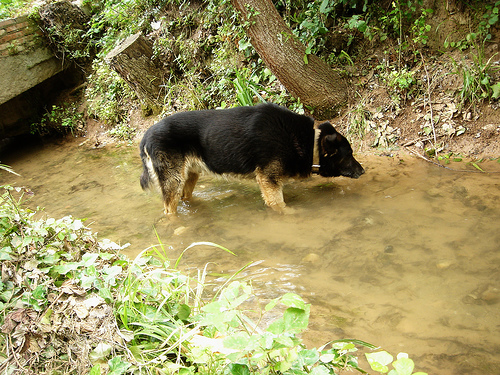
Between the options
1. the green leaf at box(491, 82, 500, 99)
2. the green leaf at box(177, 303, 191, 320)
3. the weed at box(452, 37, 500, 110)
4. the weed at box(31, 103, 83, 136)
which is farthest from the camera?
the weed at box(31, 103, 83, 136)

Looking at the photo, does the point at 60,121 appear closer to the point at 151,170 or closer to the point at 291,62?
the point at 151,170

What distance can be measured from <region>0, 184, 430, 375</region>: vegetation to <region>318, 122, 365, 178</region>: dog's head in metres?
2.95

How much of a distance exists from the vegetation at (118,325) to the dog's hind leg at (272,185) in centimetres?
241

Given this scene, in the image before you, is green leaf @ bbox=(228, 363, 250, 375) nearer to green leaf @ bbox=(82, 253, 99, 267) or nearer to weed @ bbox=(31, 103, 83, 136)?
green leaf @ bbox=(82, 253, 99, 267)

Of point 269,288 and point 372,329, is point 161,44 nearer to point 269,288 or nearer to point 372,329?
point 269,288

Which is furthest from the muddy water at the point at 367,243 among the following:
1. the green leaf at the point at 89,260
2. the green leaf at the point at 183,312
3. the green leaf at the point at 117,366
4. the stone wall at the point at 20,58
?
the stone wall at the point at 20,58

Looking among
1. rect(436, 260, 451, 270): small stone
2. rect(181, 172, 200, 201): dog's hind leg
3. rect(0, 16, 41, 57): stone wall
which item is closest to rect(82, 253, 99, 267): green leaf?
rect(436, 260, 451, 270): small stone

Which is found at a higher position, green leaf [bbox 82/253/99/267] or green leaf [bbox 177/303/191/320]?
green leaf [bbox 82/253/99/267]

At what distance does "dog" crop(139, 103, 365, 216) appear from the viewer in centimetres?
455

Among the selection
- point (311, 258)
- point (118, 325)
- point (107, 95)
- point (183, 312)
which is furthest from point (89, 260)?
point (107, 95)

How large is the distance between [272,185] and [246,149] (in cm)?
56

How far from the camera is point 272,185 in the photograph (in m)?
4.64

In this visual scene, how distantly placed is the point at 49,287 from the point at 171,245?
211 centimetres

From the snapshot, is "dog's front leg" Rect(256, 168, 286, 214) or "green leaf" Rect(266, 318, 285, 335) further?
"dog's front leg" Rect(256, 168, 286, 214)
